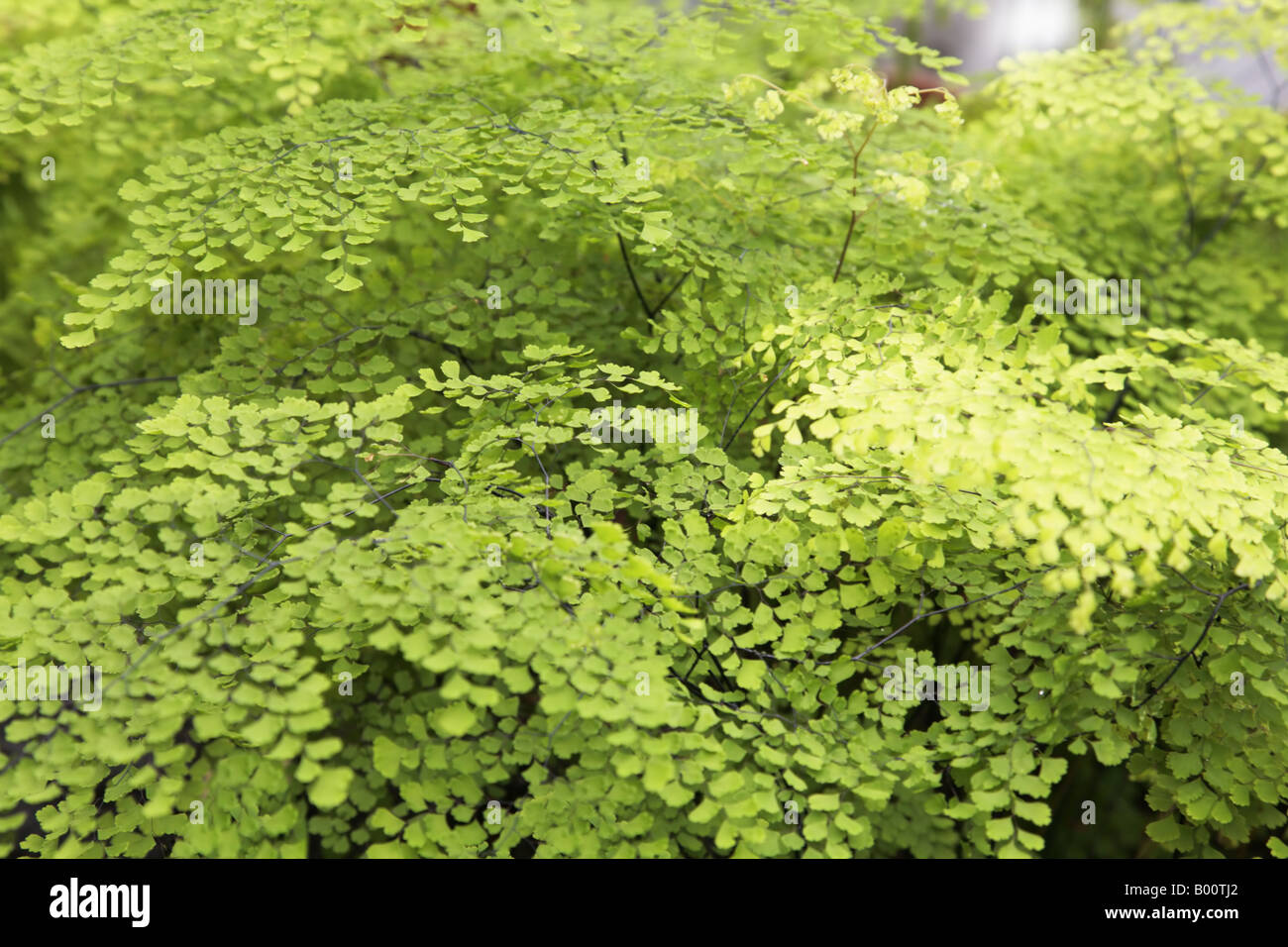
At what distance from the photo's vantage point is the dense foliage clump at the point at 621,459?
1955 mm

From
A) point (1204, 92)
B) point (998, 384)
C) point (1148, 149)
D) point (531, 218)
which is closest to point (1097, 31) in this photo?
point (1148, 149)

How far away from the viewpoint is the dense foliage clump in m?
1.96

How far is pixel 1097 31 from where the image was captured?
741cm

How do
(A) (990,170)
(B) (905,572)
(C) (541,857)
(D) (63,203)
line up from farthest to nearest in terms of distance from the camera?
(D) (63,203), (A) (990,170), (B) (905,572), (C) (541,857)

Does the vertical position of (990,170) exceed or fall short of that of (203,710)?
it exceeds it

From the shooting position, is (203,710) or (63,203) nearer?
(203,710)

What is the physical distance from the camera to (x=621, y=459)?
3.12 meters

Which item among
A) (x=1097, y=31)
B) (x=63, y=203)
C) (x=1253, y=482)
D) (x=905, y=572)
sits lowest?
(x=905, y=572)

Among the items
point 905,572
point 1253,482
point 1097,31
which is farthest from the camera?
point 1097,31

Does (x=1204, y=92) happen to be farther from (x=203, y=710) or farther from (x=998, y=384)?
(x=203, y=710)
